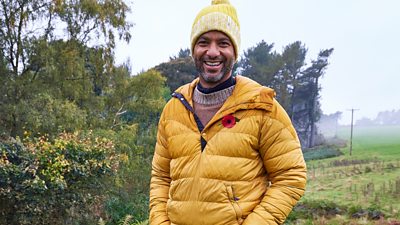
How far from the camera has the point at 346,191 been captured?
14.0m

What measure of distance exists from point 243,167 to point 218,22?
610mm

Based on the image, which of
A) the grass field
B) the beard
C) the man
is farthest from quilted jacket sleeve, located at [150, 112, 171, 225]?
the grass field

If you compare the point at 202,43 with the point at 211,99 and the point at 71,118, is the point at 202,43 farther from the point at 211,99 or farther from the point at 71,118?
the point at 71,118

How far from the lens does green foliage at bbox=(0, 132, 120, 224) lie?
730cm

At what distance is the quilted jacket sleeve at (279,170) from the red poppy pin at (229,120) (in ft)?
0.39

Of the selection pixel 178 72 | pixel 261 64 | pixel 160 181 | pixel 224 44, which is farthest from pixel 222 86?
pixel 261 64

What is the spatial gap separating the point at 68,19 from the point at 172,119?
11.7 meters

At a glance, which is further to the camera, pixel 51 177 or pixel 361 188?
pixel 361 188

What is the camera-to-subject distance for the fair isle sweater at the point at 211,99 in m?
1.71

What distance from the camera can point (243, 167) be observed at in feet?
5.14

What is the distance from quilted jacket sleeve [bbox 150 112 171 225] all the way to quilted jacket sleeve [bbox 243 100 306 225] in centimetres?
48

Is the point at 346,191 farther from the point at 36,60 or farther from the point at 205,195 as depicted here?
the point at 205,195

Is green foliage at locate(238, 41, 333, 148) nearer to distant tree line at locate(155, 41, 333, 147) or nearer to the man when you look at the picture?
distant tree line at locate(155, 41, 333, 147)

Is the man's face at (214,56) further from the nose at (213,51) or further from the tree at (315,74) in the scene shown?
the tree at (315,74)
